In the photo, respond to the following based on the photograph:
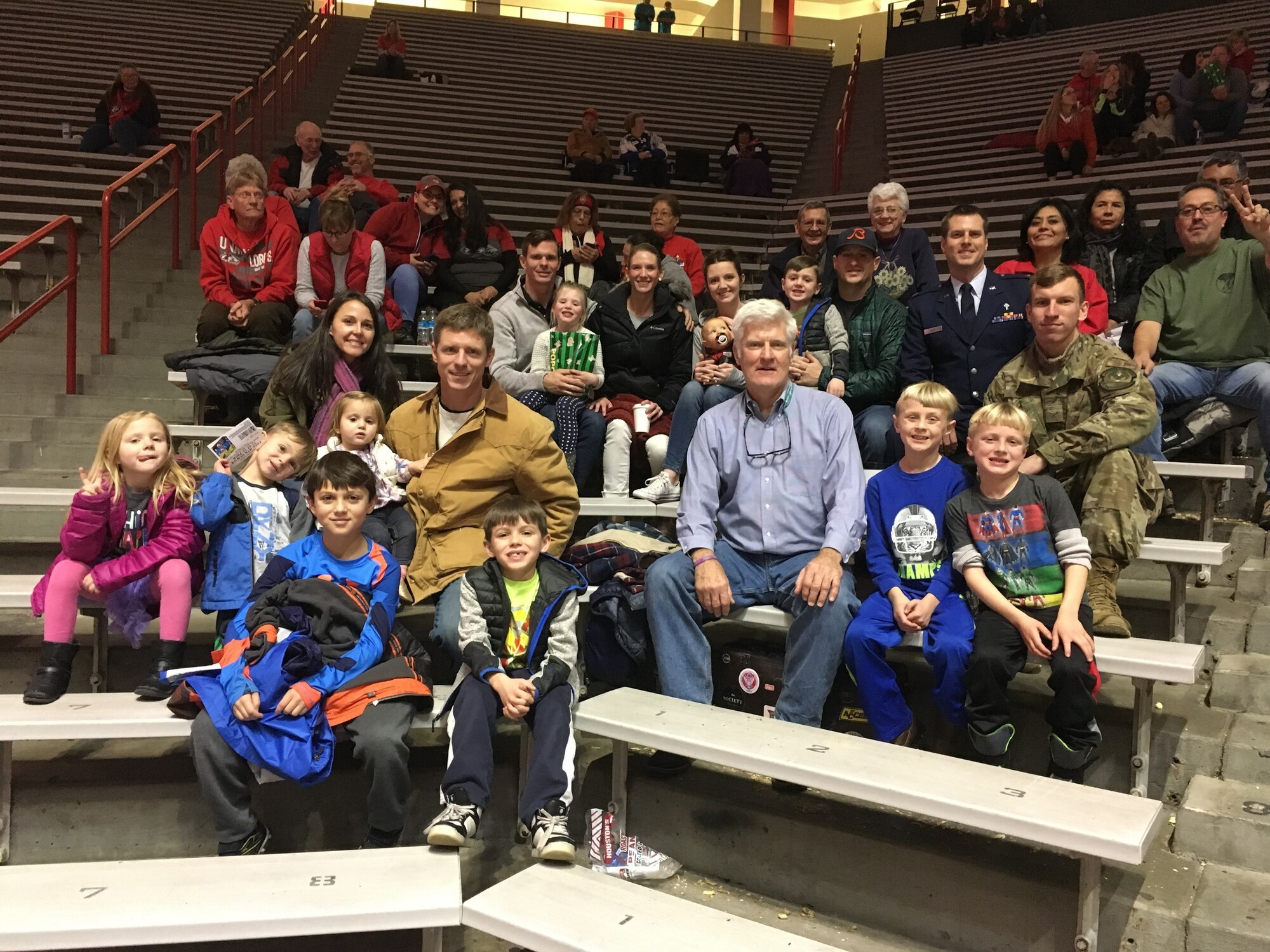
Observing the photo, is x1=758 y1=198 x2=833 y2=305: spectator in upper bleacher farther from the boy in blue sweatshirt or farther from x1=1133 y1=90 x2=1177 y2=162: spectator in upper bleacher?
x1=1133 y1=90 x2=1177 y2=162: spectator in upper bleacher

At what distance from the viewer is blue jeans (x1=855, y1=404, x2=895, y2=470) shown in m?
3.86

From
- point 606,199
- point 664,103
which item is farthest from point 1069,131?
point 664,103

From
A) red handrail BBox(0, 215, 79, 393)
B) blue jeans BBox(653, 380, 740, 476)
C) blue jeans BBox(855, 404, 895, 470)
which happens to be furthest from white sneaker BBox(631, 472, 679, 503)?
red handrail BBox(0, 215, 79, 393)

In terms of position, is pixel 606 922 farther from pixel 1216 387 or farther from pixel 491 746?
pixel 1216 387

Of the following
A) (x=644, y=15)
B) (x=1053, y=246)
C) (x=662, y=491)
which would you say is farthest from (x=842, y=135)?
(x=644, y=15)

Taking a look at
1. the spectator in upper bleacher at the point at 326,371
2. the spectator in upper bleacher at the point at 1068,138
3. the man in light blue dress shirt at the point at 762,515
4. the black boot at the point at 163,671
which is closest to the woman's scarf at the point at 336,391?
the spectator in upper bleacher at the point at 326,371

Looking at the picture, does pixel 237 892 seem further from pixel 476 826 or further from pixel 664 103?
pixel 664 103

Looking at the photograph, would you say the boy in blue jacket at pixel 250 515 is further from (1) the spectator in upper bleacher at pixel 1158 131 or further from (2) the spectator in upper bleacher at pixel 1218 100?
(2) the spectator in upper bleacher at pixel 1218 100

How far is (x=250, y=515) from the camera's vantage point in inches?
119

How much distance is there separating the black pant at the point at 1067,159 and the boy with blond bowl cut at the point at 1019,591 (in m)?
7.37

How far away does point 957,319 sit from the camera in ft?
12.6

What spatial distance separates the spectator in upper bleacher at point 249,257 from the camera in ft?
16.2

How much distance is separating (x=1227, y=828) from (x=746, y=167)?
32.5 feet

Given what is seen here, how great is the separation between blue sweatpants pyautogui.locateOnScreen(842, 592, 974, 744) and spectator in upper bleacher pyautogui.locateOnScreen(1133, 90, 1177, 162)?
783 cm
